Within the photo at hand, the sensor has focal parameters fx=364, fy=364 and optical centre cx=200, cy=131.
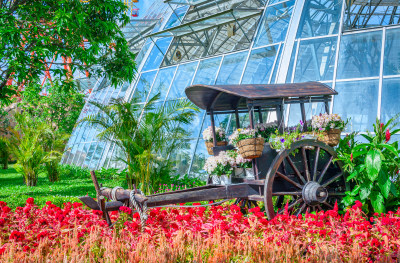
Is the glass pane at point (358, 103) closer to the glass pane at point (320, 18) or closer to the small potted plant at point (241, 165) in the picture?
the glass pane at point (320, 18)

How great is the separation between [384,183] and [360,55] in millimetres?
5287

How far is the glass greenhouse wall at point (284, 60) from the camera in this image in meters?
8.80

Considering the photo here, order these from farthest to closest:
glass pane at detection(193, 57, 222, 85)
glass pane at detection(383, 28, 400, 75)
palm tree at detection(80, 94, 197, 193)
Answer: glass pane at detection(193, 57, 222, 85)
palm tree at detection(80, 94, 197, 193)
glass pane at detection(383, 28, 400, 75)

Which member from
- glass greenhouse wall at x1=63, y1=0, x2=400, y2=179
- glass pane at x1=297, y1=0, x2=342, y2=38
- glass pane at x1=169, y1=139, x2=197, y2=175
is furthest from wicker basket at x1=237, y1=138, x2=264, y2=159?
glass pane at x1=297, y1=0, x2=342, y2=38

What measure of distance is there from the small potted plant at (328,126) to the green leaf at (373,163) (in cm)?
69

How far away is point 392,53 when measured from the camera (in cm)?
902

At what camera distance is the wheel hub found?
5.34 metres

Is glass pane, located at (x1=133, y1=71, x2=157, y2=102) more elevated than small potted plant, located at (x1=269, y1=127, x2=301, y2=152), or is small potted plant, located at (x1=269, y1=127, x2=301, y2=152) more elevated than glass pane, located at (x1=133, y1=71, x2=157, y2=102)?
glass pane, located at (x1=133, y1=71, x2=157, y2=102)

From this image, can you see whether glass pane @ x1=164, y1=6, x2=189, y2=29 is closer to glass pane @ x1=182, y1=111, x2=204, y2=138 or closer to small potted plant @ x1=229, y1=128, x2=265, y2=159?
glass pane @ x1=182, y1=111, x2=204, y2=138

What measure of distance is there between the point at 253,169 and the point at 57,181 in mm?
12014

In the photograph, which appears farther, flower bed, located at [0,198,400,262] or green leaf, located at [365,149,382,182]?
green leaf, located at [365,149,382,182]

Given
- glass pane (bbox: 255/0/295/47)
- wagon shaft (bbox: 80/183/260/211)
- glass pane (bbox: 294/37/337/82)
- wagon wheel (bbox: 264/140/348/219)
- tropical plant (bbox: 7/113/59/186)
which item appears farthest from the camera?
tropical plant (bbox: 7/113/59/186)

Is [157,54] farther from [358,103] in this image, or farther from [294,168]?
[294,168]

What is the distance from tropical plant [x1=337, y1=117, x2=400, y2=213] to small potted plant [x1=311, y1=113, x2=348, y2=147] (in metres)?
0.28
